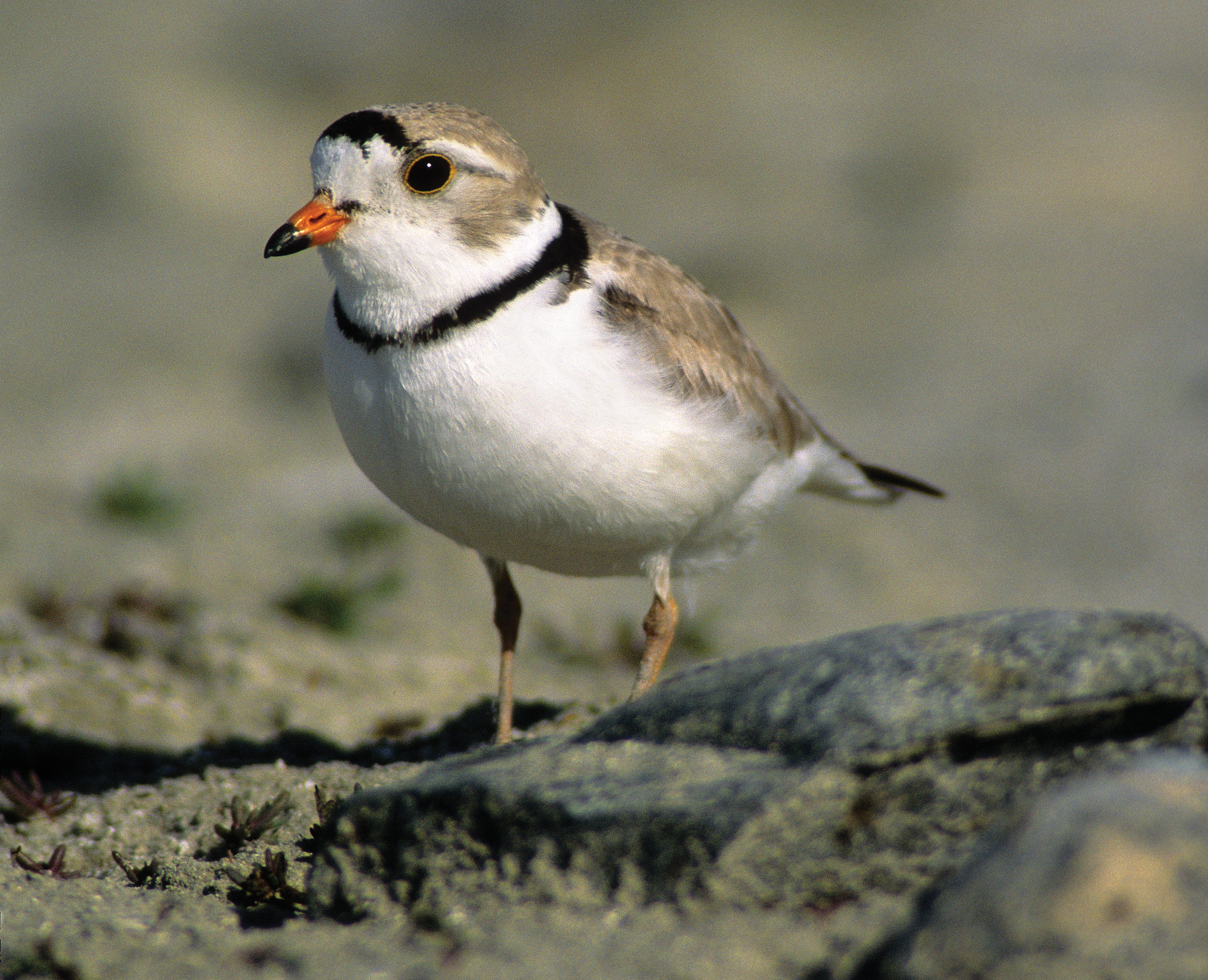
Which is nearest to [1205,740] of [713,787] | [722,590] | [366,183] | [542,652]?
[713,787]

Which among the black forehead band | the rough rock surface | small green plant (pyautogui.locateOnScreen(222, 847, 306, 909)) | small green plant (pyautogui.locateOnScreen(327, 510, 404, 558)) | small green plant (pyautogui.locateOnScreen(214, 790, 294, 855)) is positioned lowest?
small green plant (pyautogui.locateOnScreen(327, 510, 404, 558))

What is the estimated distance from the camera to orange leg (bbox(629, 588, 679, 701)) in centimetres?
420

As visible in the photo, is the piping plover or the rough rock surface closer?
the rough rock surface

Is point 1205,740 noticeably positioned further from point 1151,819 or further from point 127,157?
point 127,157

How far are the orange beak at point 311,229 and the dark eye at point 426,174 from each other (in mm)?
215

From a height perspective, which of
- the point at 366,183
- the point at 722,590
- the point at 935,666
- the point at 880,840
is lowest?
the point at 722,590

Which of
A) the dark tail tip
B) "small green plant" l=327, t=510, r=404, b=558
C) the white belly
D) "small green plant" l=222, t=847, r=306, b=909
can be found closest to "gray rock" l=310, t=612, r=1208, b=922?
"small green plant" l=222, t=847, r=306, b=909

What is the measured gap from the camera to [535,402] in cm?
336

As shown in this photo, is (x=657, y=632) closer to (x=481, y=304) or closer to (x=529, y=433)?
(x=529, y=433)

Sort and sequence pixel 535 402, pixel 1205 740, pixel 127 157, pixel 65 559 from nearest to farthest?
pixel 1205 740, pixel 535 402, pixel 65 559, pixel 127 157

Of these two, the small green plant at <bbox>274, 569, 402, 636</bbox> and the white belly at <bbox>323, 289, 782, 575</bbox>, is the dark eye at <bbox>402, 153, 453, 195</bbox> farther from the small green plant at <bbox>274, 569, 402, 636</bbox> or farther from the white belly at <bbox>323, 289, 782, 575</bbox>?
the small green plant at <bbox>274, 569, 402, 636</bbox>

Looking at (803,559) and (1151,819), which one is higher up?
(1151,819)

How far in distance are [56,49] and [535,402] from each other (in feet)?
47.3

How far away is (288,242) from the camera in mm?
3387
